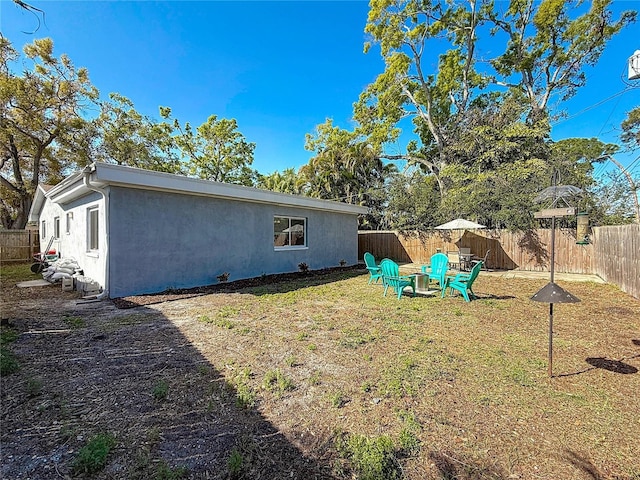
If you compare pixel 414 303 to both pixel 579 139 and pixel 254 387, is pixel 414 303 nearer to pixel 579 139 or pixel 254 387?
pixel 254 387

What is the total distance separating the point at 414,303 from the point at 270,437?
489cm

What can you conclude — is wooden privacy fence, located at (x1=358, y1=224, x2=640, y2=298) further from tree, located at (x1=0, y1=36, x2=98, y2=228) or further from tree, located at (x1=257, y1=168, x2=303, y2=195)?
tree, located at (x1=0, y1=36, x2=98, y2=228)

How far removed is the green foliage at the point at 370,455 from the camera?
1870mm

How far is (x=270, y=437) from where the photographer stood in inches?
87.5

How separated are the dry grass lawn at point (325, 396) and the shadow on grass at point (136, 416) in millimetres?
14

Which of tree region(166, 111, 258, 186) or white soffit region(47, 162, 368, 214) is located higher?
tree region(166, 111, 258, 186)

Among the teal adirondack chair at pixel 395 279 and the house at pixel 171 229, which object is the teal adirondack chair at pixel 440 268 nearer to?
the teal adirondack chair at pixel 395 279

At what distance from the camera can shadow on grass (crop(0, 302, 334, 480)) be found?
6.30 ft

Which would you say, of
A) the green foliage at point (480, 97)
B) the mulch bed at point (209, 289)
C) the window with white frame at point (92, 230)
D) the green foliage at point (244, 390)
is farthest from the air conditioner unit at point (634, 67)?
the window with white frame at point (92, 230)

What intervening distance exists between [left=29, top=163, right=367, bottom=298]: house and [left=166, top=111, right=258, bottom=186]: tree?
15581 millimetres

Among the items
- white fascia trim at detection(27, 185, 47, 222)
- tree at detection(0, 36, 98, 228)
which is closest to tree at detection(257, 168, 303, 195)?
tree at detection(0, 36, 98, 228)

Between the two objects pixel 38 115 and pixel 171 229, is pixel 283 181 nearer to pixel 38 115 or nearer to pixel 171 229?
pixel 38 115

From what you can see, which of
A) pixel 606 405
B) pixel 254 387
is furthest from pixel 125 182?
pixel 606 405

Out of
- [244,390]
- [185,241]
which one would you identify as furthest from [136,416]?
[185,241]
